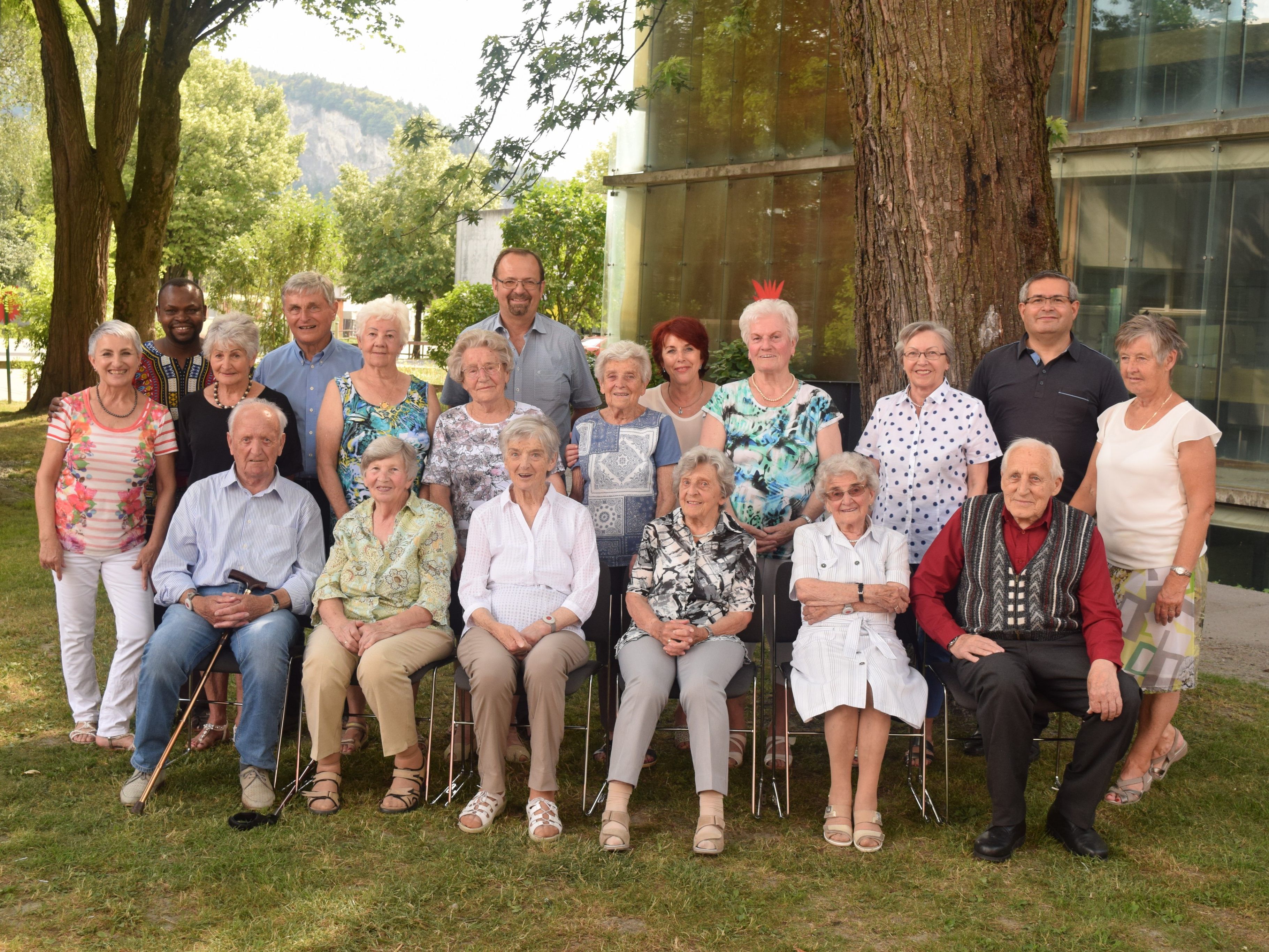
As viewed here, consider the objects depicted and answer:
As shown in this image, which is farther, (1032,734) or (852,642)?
(852,642)

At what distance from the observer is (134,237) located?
1463 cm

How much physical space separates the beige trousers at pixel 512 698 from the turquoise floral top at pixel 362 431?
35.5 inches

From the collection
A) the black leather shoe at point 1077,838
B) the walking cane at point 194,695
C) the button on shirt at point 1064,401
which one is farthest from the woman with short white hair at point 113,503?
the black leather shoe at point 1077,838

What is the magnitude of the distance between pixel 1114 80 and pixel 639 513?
8745 mm

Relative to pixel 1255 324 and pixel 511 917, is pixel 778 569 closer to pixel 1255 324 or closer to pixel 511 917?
pixel 511 917

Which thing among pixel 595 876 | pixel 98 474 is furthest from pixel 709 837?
pixel 98 474

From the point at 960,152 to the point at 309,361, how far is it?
305cm

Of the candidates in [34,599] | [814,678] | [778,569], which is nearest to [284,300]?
[778,569]

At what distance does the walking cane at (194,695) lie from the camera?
4109 millimetres

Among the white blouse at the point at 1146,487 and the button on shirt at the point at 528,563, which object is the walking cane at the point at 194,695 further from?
the white blouse at the point at 1146,487

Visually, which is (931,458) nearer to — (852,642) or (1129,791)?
(852,642)

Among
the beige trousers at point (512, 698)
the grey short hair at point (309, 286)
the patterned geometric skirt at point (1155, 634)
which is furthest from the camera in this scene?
the grey short hair at point (309, 286)

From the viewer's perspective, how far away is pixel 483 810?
4.06 m

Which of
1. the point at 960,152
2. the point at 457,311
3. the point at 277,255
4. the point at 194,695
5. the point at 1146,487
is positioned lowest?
the point at 194,695
